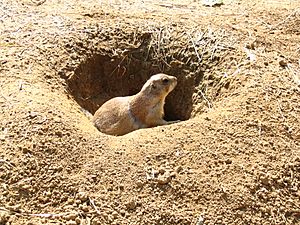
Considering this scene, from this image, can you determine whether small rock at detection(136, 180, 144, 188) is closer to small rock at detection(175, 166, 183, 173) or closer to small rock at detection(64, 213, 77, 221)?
small rock at detection(175, 166, 183, 173)

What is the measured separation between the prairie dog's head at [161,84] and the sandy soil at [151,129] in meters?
0.32

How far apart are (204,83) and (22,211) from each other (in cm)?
257

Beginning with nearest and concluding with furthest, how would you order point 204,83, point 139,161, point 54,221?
point 54,221 → point 139,161 → point 204,83

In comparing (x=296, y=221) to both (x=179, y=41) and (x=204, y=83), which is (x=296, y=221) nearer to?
(x=204, y=83)

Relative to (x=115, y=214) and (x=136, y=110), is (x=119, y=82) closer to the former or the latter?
(x=136, y=110)

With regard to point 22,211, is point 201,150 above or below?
above

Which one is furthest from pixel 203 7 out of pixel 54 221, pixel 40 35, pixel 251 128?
pixel 54 221

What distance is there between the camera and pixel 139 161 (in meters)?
4.18

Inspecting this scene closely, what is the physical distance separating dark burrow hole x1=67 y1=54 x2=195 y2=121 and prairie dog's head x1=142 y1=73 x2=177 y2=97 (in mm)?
326

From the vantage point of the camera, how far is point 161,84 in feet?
18.4

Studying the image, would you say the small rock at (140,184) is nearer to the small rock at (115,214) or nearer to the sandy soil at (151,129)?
the sandy soil at (151,129)

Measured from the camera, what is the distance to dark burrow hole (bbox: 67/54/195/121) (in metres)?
5.95

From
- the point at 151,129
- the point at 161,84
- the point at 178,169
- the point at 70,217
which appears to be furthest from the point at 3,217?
the point at 161,84

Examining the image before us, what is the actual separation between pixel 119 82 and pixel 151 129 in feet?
5.88
